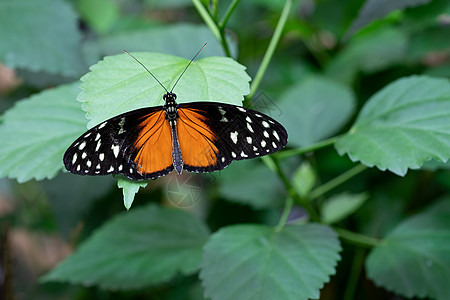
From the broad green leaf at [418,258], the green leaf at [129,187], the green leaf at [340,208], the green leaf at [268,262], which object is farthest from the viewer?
the green leaf at [340,208]

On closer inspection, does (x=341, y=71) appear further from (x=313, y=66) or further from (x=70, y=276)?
(x=70, y=276)

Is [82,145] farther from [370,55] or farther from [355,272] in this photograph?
[370,55]

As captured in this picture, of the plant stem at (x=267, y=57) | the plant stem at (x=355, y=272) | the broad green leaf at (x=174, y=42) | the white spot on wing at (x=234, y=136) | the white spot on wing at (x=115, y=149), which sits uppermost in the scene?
the broad green leaf at (x=174, y=42)

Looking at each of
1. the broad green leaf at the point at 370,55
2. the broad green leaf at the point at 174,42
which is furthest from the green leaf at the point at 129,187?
the broad green leaf at the point at 370,55

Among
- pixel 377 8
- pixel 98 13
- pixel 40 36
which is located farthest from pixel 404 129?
pixel 98 13

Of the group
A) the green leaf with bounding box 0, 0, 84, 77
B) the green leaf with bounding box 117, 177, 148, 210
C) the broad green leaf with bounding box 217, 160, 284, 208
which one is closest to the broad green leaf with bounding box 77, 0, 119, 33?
the green leaf with bounding box 0, 0, 84, 77

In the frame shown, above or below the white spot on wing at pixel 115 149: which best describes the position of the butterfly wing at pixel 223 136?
below

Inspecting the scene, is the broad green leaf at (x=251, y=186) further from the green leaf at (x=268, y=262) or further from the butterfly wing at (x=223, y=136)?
the butterfly wing at (x=223, y=136)

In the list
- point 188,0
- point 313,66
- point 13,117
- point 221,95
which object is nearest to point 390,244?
point 221,95
